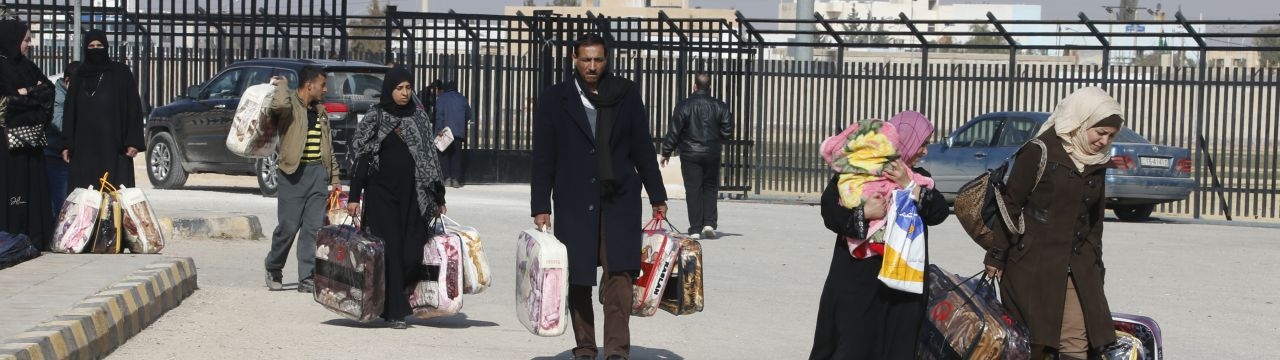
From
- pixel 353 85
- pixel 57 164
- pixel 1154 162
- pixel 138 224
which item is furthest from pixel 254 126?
pixel 1154 162

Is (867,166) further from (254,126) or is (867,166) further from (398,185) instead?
(254,126)

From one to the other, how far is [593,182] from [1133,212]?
13710 millimetres

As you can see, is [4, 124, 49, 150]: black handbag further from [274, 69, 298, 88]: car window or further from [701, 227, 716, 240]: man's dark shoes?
[274, 69, 298, 88]: car window

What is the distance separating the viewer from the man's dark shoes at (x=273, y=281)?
11008mm

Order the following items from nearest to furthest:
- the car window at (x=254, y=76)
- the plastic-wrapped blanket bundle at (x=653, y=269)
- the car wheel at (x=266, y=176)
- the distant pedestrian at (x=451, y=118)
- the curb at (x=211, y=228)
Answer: the plastic-wrapped blanket bundle at (x=653, y=269) → the curb at (x=211, y=228) → the car wheel at (x=266, y=176) → the car window at (x=254, y=76) → the distant pedestrian at (x=451, y=118)

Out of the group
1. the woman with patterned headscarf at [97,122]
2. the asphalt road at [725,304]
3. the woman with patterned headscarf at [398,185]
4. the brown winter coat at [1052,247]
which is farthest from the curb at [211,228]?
the brown winter coat at [1052,247]

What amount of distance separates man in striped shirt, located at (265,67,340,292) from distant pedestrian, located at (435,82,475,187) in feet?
32.1

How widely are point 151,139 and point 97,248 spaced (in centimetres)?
966

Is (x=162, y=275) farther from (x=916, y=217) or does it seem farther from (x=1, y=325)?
(x=916, y=217)

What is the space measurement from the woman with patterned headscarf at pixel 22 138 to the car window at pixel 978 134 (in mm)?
11506

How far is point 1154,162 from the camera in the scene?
18.6m

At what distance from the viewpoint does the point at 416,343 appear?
8820mm

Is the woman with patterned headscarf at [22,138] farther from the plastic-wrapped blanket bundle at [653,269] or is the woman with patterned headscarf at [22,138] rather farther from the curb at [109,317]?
the plastic-wrapped blanket bundle at [653,269]

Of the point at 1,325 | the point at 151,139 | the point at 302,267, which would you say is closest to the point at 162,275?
the point at 302,267
